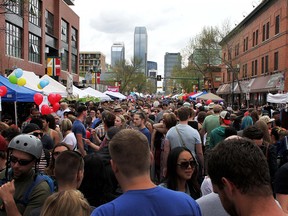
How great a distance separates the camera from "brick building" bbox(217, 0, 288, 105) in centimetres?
3409

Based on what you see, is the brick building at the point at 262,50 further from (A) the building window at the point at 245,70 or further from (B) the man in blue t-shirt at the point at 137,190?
(B) the man in blue t-shirt at the point at 137,190

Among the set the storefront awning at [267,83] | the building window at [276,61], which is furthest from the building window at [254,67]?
the building window at [276,61]

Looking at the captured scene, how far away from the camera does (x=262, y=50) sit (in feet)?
138

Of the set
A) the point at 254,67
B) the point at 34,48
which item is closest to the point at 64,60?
the point at 34,48

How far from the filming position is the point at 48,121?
7.93 m

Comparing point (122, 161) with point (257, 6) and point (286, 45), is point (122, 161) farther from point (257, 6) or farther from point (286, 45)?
point (257, 6)

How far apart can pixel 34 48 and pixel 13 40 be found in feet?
18.5

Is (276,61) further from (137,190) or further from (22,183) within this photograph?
(137,190)

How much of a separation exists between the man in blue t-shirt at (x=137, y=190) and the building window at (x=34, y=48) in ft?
123

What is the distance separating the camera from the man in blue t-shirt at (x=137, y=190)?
2264 millimetres

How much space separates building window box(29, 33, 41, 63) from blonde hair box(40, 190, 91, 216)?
122ft

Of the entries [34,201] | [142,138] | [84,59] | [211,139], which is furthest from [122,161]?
[84,59]

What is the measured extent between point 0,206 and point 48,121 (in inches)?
186

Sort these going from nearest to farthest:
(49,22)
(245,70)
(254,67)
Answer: (49,22)
(254,67)
(245,70)
